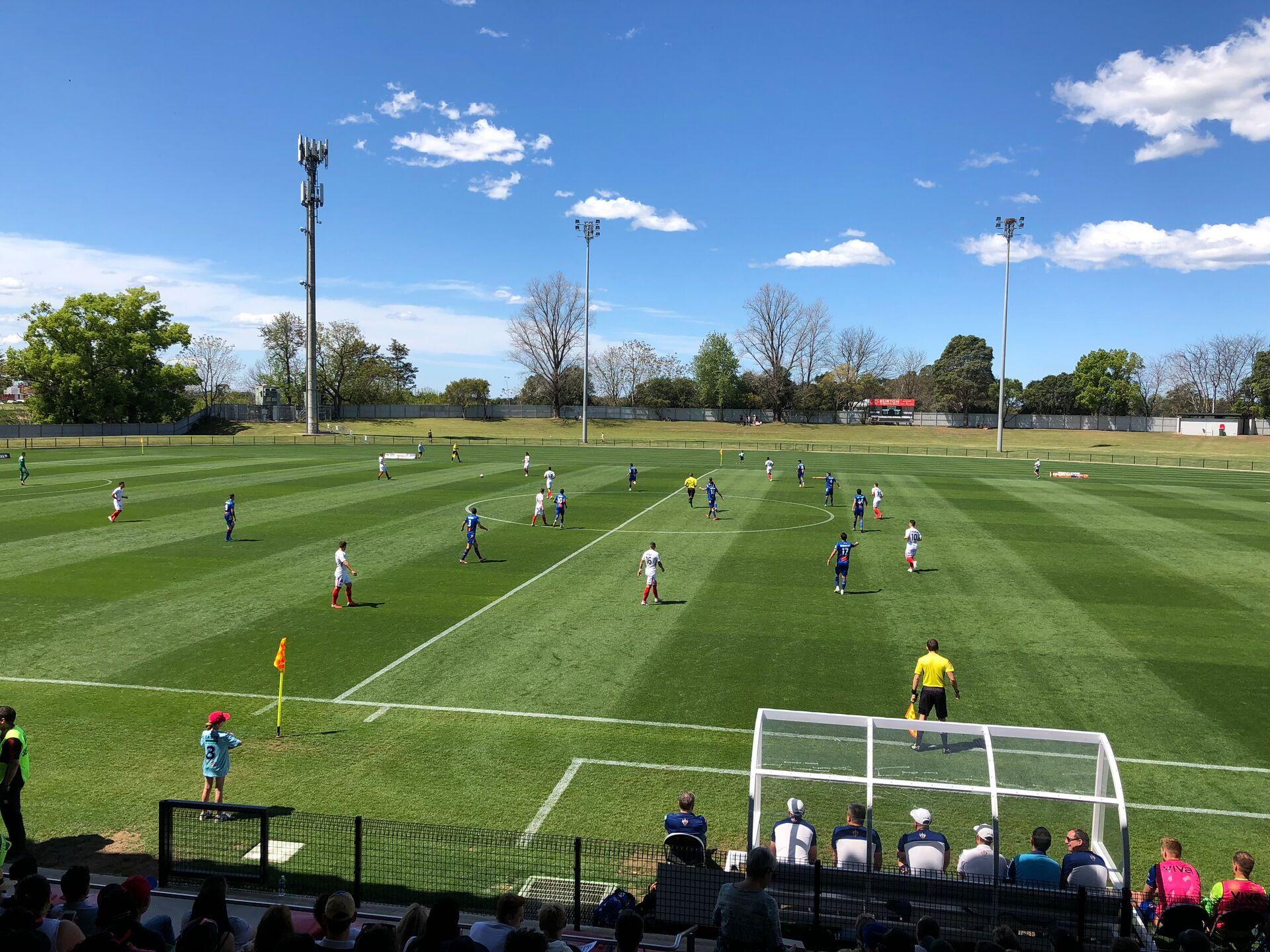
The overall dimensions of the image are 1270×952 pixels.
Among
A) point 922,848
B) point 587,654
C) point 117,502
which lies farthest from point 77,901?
point 117,502

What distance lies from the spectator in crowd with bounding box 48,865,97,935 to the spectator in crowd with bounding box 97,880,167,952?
551 millimetres

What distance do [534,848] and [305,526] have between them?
2385cm

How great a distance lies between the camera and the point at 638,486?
46.6m

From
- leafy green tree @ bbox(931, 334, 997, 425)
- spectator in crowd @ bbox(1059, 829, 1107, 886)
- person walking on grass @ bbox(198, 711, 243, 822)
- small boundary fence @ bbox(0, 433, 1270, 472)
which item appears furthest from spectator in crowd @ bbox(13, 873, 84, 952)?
leafy green tree @ bbox(931, 334, 997, 425)

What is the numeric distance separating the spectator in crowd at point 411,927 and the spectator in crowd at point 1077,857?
229 inches

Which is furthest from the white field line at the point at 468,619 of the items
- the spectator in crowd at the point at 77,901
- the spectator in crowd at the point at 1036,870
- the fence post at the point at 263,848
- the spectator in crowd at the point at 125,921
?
the spectator in crowd at the point at 1036,870

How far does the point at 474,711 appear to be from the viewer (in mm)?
14023

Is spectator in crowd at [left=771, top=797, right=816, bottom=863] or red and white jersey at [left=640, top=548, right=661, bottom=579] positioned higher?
red and white jersey at [left=640, top=548, right=661, bottom=579]

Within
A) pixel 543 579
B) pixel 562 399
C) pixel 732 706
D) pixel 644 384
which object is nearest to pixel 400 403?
pixel 562 399

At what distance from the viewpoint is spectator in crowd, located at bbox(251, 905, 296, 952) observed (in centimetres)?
509

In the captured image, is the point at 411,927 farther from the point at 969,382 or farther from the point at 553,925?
the point at 969,382

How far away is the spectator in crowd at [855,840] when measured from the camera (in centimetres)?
795

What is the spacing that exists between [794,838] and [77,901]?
607cm

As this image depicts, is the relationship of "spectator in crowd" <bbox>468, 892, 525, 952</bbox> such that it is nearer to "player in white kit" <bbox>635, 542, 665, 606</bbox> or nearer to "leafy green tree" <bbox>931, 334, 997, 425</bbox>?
"player in white kit" <bbox>635, 542, 665, 606</bbox>
